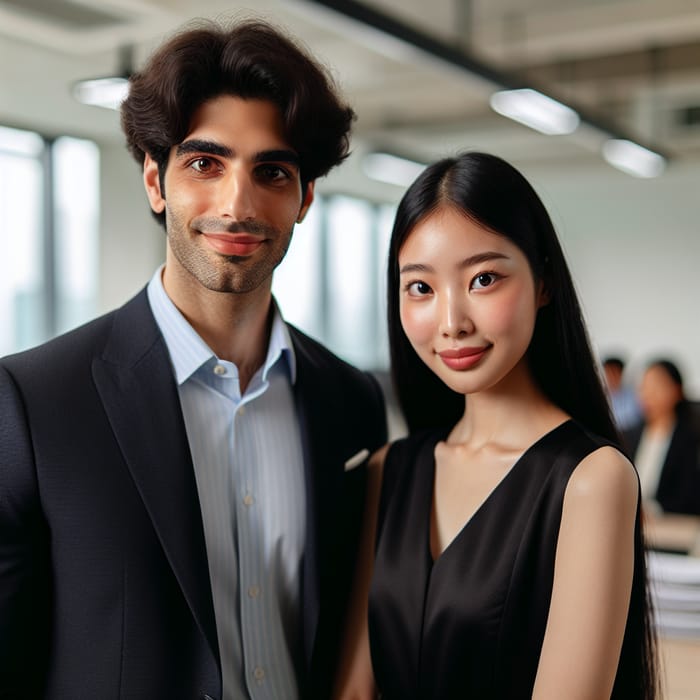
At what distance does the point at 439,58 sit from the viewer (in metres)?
3.91

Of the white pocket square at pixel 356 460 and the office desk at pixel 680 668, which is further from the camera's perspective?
the office desk at pixel 680 668

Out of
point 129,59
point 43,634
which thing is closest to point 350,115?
point 43,634

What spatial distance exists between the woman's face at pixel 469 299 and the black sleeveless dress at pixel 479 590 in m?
0.18

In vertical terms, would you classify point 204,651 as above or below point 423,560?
below

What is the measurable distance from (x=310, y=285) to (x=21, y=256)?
4.28 m

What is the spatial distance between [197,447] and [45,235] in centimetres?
700

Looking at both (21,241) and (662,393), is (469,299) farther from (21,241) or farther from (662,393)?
(21,241)

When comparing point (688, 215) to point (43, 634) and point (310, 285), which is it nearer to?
point (310, 285)

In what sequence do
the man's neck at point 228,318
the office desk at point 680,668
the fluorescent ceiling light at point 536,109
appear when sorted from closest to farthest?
the man's neck at point 228,318, the office desk at point 680,668, the fluorescent ceiling light at point 536,109

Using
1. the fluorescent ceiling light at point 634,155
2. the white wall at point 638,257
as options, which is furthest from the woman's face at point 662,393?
the white wall at point 638,257

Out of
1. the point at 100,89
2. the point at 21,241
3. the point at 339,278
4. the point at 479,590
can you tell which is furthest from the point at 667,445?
the point at 339,278

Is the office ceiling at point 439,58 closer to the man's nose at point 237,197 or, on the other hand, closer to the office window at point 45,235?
the office window at point 45,235

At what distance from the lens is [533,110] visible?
17.3 feet

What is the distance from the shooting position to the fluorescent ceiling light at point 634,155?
22.3 feet
